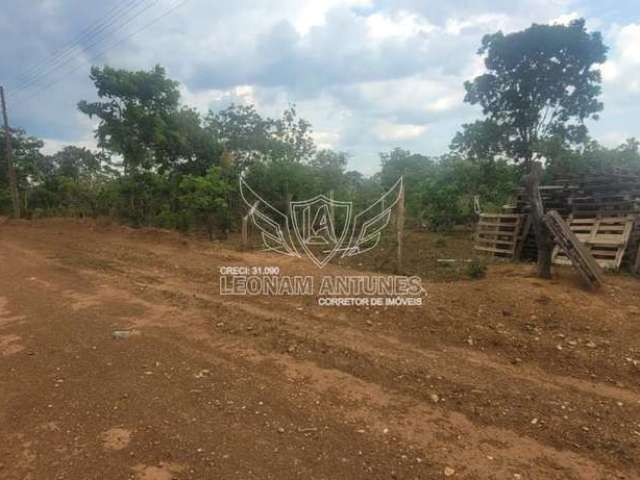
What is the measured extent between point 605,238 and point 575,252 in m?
2.35

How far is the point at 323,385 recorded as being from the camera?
10.6ft

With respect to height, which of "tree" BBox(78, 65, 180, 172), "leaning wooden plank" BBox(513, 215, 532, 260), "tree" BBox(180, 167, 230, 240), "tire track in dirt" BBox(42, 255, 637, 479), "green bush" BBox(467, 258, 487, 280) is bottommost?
"tire track in dirt" BBox(42, 255, 637, 479)

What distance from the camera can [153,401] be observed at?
2977 mm

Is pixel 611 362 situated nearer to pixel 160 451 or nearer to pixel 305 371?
pixel 305 371

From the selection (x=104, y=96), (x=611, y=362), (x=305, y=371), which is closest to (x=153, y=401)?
(x=305, y=371)

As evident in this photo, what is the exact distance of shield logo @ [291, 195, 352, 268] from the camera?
938cm

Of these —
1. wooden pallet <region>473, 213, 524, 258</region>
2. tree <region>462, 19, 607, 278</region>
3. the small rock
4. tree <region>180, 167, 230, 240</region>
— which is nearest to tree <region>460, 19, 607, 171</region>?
tree <region>462, 19, 607, 278</region>

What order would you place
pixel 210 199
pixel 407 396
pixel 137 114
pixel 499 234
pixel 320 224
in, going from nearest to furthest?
1. pixel 407 396
2. pixel 499 234
3. pixel 320 224
4. pixel 210 199
5. pixel 137 114

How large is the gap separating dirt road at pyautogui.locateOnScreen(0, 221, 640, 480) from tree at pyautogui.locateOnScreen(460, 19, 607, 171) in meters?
9.15

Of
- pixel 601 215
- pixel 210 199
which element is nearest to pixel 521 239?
pixel 601 215

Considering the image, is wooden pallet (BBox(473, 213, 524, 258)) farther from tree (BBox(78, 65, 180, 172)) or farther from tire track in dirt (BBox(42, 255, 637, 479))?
tree (BBox(78, 65, 180, 172))

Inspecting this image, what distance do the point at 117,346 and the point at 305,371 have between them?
6.49 ft

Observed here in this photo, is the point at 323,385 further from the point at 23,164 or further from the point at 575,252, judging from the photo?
the point at 23,164

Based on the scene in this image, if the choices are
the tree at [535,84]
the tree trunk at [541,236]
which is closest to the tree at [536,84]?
the tree at [535,84]
